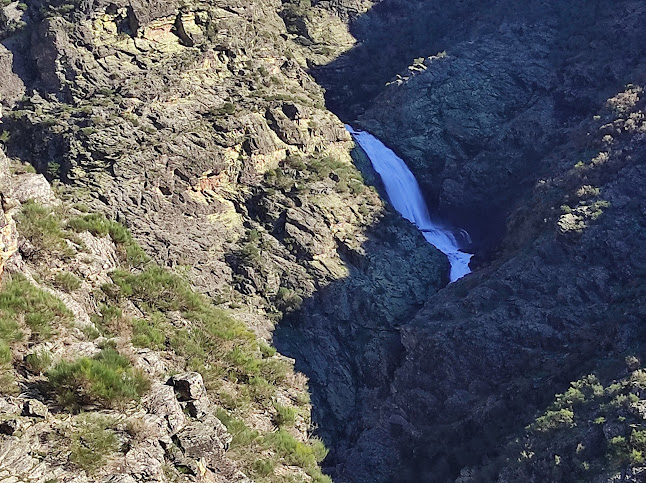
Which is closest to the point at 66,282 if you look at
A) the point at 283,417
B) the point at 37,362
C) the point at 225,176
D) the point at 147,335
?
the point at 147,335

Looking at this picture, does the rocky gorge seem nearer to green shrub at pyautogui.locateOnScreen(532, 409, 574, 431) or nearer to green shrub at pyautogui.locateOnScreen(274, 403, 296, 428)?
green shrub at pyautogui.locateOnScreen(274, 403, 296, 428)

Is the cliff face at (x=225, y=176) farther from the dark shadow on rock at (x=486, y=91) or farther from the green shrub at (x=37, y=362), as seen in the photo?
the green shrub at (x=37, y=362)

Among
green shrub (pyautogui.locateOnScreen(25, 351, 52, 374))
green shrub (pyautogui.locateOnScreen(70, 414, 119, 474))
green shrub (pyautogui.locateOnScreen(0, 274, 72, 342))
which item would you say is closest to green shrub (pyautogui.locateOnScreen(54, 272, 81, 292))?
green shrub (pyautogui.locateOnScreen(0, 274, 72, 342))

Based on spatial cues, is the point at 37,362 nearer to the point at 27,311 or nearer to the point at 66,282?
the point at 27,311

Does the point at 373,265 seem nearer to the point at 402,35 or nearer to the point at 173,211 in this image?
the point at 173,211

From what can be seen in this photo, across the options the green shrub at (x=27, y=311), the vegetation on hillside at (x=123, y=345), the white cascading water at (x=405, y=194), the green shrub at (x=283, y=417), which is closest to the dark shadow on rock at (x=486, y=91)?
the white cascading water at (x=405, y=194)
